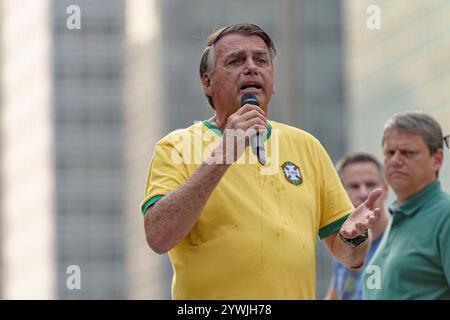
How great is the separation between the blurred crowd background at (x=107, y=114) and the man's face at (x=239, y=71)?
68.5 metres

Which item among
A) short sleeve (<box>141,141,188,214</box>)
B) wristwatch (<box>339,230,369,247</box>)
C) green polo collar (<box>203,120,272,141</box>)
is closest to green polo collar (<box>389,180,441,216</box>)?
wristwatch (<box>339,230,369,247</box>)

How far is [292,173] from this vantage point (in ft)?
25.3

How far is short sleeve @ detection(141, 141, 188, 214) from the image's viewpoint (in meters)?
7.57

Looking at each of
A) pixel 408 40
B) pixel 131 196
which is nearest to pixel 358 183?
pixel 408 40

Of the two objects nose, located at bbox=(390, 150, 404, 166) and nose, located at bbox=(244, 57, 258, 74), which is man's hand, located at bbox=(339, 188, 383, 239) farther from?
nose, located at bbox=(390, 150, 404, 166)

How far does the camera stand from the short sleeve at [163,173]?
7.57m

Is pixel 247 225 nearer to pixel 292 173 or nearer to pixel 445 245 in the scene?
Result: pixel 292 173

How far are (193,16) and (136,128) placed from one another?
43.1ft

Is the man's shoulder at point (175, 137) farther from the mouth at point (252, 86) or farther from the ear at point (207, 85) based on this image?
the mouth at point (252, 86)

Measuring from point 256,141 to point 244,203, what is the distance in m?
0.26

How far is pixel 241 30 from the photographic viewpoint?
7809mm

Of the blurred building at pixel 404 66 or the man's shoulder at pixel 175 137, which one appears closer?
the man's shoulder at pixel 175 137

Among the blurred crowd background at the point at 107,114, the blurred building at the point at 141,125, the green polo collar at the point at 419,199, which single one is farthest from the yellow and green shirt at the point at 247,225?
the blurred building at the point at 141,125
